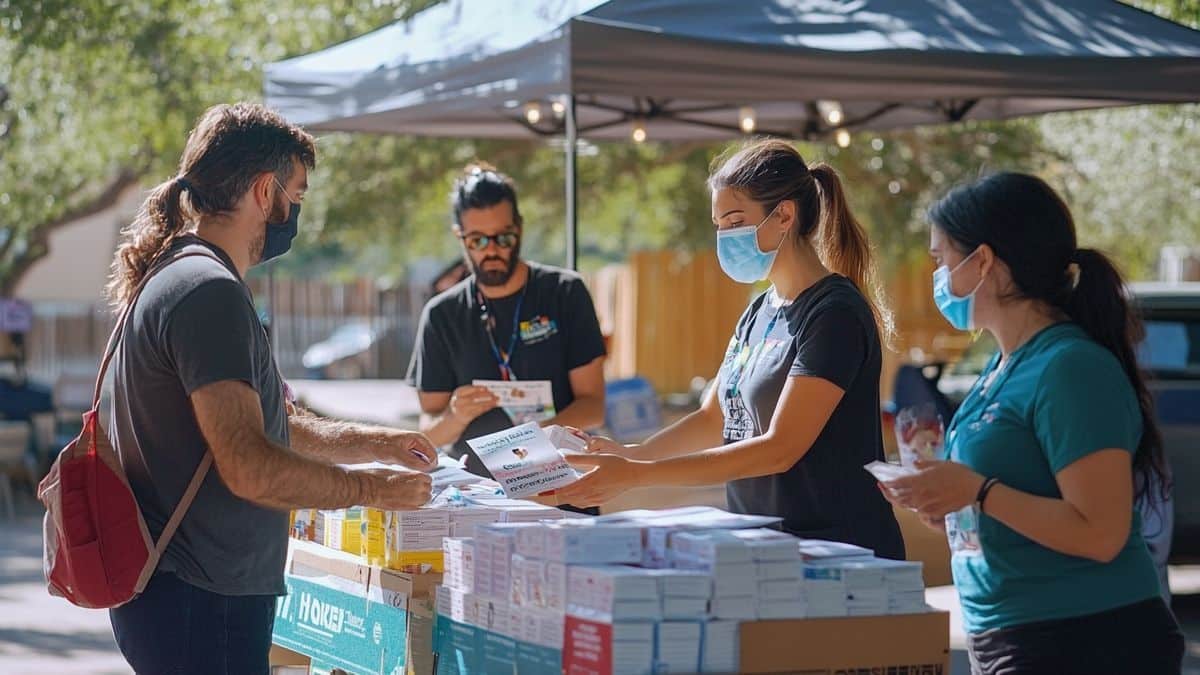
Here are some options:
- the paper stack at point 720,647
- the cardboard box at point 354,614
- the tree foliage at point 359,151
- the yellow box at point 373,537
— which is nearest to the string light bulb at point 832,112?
the tree foliage at point 359,151

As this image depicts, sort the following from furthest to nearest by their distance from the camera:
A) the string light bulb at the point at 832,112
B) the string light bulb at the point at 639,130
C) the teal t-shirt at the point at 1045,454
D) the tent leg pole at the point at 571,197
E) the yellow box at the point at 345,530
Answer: the string light bulb at the point at 639,130 < the string light bulb at the point at 832,112 < the tent leg pole at the point at 571,197 < the yellow box at the point at 345,530 < the teal t-shirt at the point at 1045,454

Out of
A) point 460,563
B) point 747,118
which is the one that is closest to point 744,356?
point 460,563

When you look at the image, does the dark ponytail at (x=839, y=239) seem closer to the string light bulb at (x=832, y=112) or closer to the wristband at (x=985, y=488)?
the wristband at (x=985, y=488)

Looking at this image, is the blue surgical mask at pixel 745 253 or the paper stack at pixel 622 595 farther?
the blue surgical mask at pixel 745 253

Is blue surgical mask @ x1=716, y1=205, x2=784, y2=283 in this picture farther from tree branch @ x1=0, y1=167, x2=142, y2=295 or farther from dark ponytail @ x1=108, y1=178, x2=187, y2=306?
tree branch @ x1=0, y1=167, x2=142, y2=295

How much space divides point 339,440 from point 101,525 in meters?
0.97

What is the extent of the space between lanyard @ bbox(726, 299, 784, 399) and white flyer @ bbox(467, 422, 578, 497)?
481 mm

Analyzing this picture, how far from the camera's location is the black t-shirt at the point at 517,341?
17.9ft

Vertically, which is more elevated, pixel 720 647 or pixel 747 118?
pixel 747 118

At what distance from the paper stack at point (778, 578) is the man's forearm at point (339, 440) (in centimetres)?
145

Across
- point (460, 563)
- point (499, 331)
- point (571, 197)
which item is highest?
point (571, 197)

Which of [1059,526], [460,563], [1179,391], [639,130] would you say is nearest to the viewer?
[1059,526]

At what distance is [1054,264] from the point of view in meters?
3.04

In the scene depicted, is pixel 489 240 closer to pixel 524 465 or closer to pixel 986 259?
pixel 524 465
